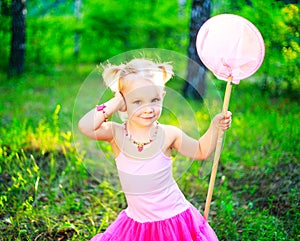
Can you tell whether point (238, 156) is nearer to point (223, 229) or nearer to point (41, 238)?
point (223, 229)

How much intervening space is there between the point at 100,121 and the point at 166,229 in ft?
1.87

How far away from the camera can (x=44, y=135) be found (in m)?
3.76

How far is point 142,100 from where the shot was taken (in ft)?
6.78

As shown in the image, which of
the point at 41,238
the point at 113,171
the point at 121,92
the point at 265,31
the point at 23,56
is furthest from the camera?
the point at 23,56

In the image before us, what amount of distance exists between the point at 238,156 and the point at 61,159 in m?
1.43

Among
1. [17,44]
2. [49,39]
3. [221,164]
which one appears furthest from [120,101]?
[49,39]

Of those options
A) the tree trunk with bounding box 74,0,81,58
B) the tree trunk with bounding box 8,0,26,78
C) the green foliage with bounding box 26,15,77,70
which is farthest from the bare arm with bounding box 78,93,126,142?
the tree trunk with bounding box 74,0,81,58

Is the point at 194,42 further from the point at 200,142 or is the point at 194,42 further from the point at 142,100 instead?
the point at 142,100

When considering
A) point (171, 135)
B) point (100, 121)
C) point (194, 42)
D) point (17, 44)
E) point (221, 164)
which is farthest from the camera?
point (17, 44)

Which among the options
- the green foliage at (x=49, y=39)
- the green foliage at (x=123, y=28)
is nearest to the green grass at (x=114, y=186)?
the green foliage at (x=49, y=39)

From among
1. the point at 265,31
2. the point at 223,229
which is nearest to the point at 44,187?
the point at 223,229

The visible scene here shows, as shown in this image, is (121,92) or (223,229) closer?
(121,92)

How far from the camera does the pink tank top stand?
213 centimetres

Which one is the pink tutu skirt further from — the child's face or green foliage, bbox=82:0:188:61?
green foliage, bbox=82:0:188:61
